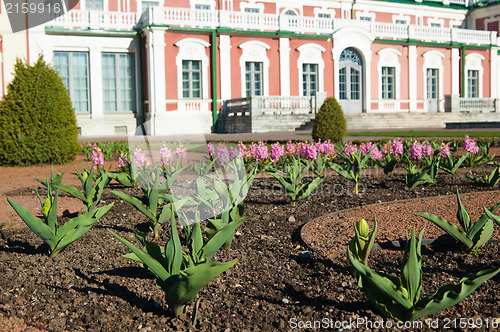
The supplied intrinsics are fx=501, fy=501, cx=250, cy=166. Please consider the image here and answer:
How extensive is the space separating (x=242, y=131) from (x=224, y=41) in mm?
4629

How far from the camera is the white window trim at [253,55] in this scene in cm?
2319

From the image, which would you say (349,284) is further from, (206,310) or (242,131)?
(242,131)

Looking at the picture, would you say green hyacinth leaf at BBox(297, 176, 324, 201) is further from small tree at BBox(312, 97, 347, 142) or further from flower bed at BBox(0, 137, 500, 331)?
small tree at BBox(312, 97, 347, 142)

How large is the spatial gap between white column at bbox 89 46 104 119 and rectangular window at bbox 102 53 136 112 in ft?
1.07

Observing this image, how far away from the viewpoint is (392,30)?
26469mm

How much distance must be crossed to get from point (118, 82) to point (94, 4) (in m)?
3.82

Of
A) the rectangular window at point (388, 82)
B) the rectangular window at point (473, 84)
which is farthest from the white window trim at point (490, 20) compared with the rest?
the rectangular window at point (388, 82)

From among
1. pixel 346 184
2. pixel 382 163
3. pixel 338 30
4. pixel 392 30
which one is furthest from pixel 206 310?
pixel 392 30

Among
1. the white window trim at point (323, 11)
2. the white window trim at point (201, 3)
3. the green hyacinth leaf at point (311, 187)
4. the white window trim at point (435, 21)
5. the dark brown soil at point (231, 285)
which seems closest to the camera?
the dark brown soil at point (231, 285)

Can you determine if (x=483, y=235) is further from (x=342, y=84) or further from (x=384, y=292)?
(x=342, y=84)

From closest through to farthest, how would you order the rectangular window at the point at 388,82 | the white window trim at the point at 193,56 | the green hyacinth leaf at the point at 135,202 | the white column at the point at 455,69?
the green hyacinth leaf at the point at 135,202 < the white window trim at the point at 193,56 < the rectangular window at the point at 388,82 < the white column at the point at 455,69

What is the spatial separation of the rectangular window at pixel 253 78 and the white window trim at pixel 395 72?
6787 mm

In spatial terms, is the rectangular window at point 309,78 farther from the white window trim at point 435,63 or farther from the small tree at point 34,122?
the small tree at point 34,122

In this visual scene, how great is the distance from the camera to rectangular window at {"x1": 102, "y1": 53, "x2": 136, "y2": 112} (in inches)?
876
